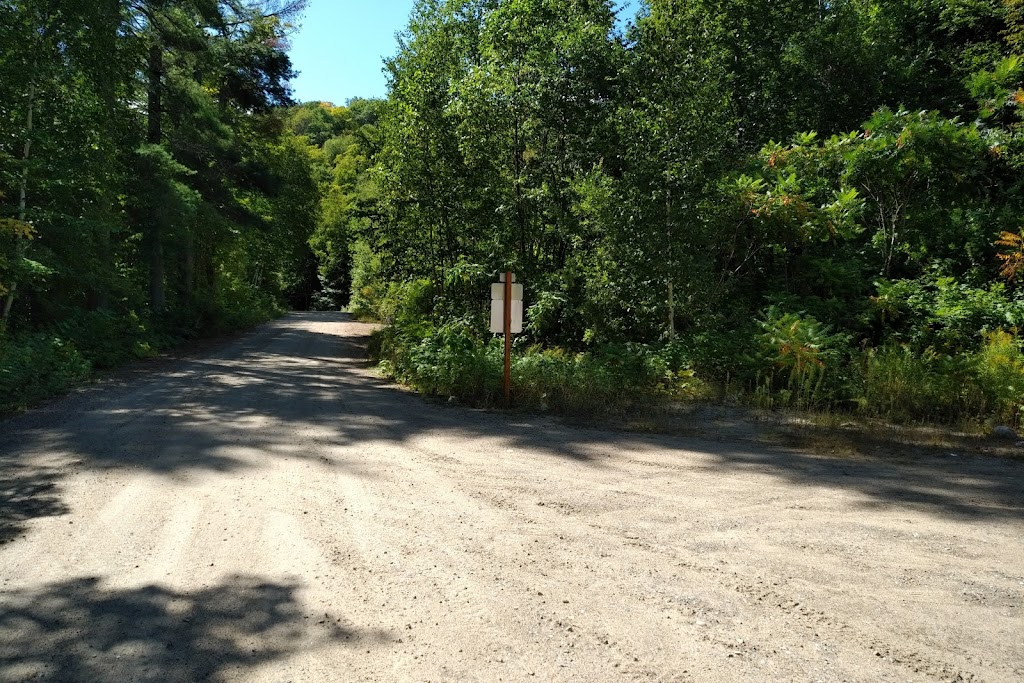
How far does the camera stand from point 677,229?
1133 cm

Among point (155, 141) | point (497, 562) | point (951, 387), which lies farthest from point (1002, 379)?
point (155, 141)

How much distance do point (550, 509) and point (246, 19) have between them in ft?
66.9

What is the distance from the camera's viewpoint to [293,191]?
33.8 m

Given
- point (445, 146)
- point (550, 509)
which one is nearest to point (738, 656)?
point (550, 509)

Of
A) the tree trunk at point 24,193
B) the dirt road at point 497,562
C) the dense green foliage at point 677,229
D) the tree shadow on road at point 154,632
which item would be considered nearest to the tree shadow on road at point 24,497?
the dirt road at point 497,562

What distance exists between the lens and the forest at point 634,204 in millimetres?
10852

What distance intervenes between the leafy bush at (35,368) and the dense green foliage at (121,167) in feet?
0.11

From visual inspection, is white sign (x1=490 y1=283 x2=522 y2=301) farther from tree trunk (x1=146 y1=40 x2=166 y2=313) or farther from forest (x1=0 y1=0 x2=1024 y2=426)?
tree trunk (x1=146 y1=40 x2=166 y2=313)

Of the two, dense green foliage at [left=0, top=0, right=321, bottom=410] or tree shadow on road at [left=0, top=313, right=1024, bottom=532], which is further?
dense green foliage at [left=0, top=0, right=321, bottom=410]

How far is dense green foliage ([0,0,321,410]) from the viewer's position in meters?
12.7

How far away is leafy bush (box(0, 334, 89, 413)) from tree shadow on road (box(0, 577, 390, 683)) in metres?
7.41

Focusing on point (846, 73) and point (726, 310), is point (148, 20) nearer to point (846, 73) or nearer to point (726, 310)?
point (726, 310)

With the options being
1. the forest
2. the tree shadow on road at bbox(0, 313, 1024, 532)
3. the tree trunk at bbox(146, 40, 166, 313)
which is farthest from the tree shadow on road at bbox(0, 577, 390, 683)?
the tree trunk at bbox(146, 40, 166, 313)

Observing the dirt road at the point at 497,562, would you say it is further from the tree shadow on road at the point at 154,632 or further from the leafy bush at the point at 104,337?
the leafy bush at the point at 104,337
